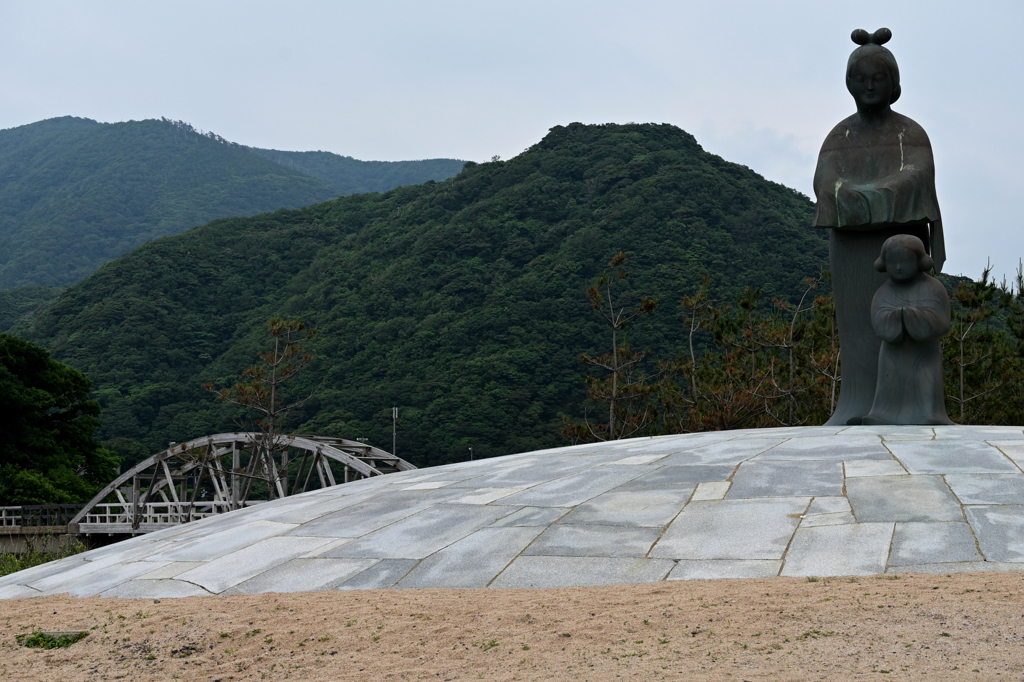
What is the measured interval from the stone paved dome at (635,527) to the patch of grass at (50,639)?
1.00 meters

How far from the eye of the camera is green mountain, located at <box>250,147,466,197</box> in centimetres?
16162

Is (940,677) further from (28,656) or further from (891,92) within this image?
(891,92)

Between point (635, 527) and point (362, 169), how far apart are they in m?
169

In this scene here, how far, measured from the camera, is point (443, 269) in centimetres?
4806

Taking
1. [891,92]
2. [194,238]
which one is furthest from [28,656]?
[194,238]

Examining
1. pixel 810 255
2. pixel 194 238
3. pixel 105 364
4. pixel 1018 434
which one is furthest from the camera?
pixel 194 238

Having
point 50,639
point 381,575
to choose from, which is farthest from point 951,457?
point 50,639

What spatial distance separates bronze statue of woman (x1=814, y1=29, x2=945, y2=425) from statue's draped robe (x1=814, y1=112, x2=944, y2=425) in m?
0.01

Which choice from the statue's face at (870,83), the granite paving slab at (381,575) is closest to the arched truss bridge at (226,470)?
the statue's face at (870,83)

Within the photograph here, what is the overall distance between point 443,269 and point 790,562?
137ft

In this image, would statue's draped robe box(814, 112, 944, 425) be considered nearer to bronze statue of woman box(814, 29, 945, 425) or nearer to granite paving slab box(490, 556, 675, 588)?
bronze statue of woman box(814, 29, 945, 425)

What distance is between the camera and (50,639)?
6836 millimetres

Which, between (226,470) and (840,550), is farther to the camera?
(226,470)

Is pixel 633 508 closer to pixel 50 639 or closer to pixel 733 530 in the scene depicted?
pixel 733 530
